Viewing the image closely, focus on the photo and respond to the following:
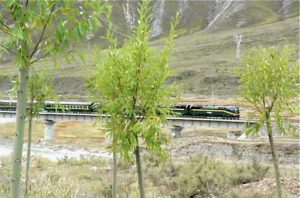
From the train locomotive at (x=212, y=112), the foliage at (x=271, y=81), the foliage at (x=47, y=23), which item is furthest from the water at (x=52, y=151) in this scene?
the foliage at (x=47, y=23)

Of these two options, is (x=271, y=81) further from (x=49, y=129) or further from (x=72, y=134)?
(x=72, y=134)

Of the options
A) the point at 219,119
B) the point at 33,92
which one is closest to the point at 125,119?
the point at 33,92

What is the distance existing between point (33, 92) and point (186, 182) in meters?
7.20

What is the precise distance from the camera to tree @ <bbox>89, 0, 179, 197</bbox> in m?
7.44

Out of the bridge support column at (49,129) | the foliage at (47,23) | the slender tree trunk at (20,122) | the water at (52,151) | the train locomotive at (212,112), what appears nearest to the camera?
the foliage at (47,23)

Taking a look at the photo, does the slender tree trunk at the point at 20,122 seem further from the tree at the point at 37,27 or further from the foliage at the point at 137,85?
the foliage at the point at 137,85

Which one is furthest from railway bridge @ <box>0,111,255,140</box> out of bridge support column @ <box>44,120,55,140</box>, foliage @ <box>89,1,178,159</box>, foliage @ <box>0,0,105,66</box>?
foliage @ <box>0,0,105,66</box>

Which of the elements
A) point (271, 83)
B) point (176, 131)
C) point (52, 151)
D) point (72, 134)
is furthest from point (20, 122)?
point (72, 134)

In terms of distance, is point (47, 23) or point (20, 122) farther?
point (20, 122)

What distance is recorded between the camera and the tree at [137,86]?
744 cm

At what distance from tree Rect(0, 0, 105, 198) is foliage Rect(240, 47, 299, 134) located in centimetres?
905

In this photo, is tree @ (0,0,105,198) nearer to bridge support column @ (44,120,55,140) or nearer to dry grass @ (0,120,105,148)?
dry grass @ (0,120,105,148)

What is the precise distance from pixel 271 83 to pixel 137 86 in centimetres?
631

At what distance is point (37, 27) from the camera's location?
4.37 m
